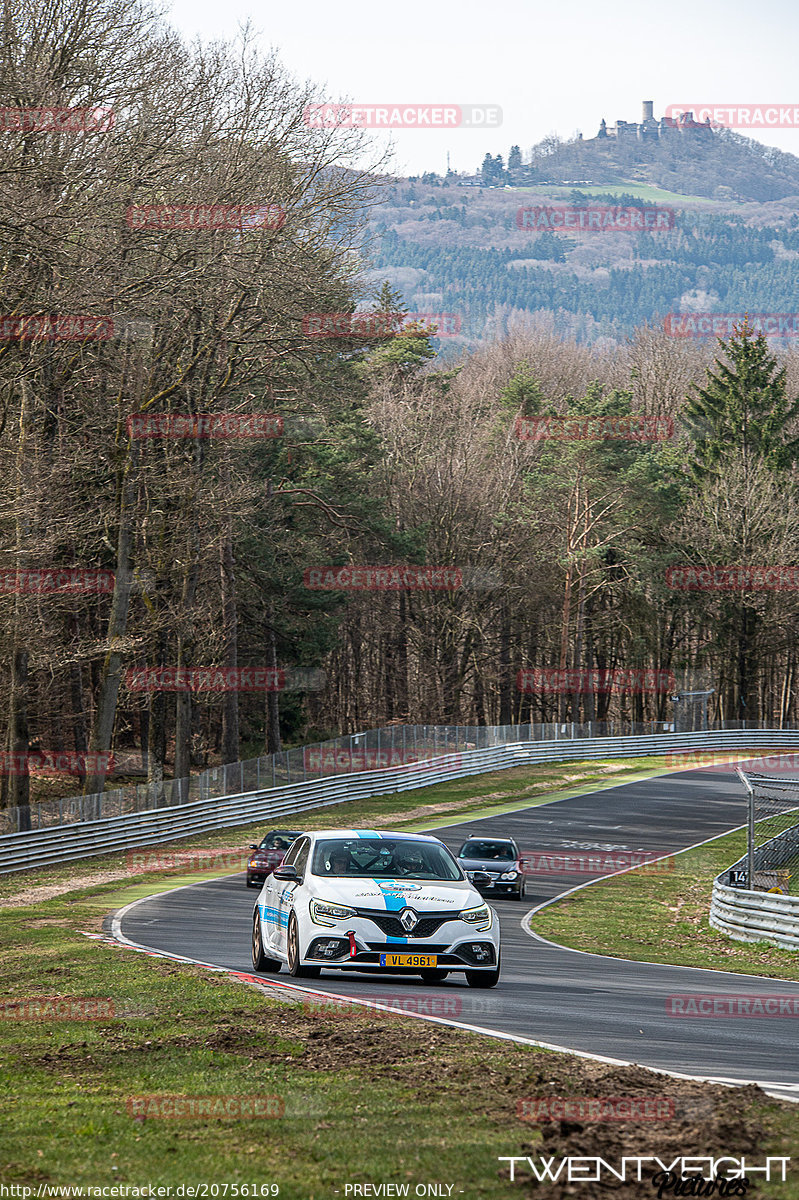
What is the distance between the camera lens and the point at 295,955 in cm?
1273

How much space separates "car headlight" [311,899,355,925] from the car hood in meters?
0.06

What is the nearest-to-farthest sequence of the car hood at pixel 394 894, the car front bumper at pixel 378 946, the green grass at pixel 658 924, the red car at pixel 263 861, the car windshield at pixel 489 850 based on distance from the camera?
the car front bumper at pixel 378 946 → the car hood at pixel 394 894 → the green grass at pixel 658 924 → the car windshield at pixel 489 850 → the red car at pixel 263 861

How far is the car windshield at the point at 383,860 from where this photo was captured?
43.5 ft

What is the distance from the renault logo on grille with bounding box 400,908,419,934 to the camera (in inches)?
488

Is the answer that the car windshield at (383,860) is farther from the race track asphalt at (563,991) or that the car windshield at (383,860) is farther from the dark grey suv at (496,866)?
the dark grey suv at (496,866)

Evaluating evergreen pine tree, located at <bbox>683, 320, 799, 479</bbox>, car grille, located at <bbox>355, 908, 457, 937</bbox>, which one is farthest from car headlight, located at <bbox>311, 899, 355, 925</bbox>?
evergreen pine tree, located at <bbox>683, 320, 799, 479</bbox>

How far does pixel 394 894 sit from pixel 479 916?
0.91m

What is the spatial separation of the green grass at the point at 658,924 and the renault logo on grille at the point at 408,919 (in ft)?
24.3

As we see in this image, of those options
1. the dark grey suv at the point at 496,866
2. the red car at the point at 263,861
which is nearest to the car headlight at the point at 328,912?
the dark grey suv at the point at 496,866

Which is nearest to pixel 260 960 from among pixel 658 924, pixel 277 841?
Result: pixel 658 924

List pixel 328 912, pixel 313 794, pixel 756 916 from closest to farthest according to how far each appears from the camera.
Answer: pixel 328 912
pixel 756 916
pixel 313 794

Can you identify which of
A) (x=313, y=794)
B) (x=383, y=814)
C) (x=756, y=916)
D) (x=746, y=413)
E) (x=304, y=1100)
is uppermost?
(x=746, y=413)

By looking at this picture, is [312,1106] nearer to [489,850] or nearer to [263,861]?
[489,850]

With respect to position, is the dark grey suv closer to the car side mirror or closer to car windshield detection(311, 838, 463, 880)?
car windshield detection(311, 838, 463, 880)
